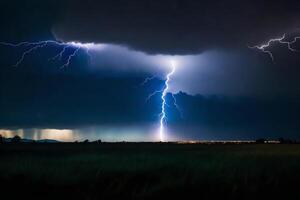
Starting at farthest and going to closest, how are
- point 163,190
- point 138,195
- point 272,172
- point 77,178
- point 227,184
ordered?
point 272,172
point 77,178
point 227,184
point 163,190
point 138,195

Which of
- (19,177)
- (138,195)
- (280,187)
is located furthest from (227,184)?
(19,177)

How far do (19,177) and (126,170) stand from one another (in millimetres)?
5993

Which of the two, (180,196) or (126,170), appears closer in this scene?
(180,196)

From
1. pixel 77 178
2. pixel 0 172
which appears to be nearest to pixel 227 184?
pixel 77 178

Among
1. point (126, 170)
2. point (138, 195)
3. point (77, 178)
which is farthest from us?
point (126, 170)

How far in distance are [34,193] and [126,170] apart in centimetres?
888

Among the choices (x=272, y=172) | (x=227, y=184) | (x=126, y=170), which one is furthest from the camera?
(x=126, y=170)

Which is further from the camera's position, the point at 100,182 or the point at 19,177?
the point at 19,177

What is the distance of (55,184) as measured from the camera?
71.1 feet

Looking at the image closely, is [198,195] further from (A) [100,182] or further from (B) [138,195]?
(A) [100,182]

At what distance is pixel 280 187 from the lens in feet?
66.8

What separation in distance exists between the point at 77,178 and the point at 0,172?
4.93 m

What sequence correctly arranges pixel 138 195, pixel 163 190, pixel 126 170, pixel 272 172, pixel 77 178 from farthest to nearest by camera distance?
pixel 126 170 → pixel 272 172 → pixel 77 178 → pixel 163 190 → pixel 138 195

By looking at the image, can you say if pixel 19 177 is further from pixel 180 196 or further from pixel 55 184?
pixel 180 196
